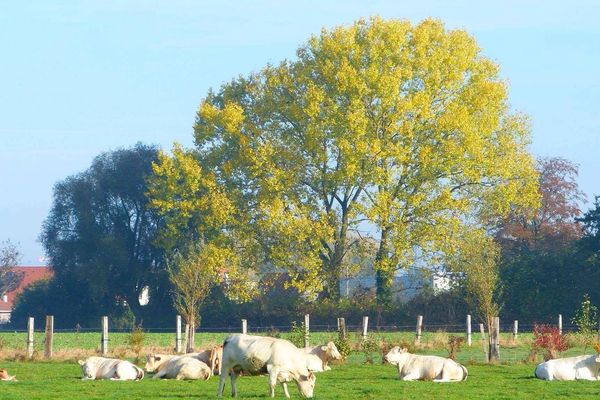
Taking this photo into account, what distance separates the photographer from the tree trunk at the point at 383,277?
190 ft

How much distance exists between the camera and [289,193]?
58.5 meters

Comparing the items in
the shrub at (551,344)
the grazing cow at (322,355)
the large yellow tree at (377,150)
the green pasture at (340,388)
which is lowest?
the green pasture at (340,388)

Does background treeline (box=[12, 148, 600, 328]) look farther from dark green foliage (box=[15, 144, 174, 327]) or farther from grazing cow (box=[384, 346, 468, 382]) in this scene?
grazing cow (box=[384, 346, 468, 382])

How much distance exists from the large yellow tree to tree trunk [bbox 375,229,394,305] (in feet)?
0.26

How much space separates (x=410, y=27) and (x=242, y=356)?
130 ft

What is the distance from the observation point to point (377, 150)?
5591cm

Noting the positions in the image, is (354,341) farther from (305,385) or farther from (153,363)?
(305,385)

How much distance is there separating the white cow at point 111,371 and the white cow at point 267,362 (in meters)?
5.88

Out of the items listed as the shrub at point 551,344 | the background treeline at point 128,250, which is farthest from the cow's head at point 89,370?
the background treeline at point 128,250

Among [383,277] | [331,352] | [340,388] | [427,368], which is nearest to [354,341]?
[331,352]

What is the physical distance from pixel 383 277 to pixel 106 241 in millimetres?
23922

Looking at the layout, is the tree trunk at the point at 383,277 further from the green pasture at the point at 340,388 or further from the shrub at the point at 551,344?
the green pasture at the point at 340,388

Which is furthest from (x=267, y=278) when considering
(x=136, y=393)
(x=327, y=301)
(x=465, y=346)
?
(x=136, y=393)

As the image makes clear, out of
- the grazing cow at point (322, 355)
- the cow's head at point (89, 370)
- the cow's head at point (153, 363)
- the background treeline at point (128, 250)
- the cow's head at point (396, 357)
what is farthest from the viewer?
the background treeline at point (128, 250)
